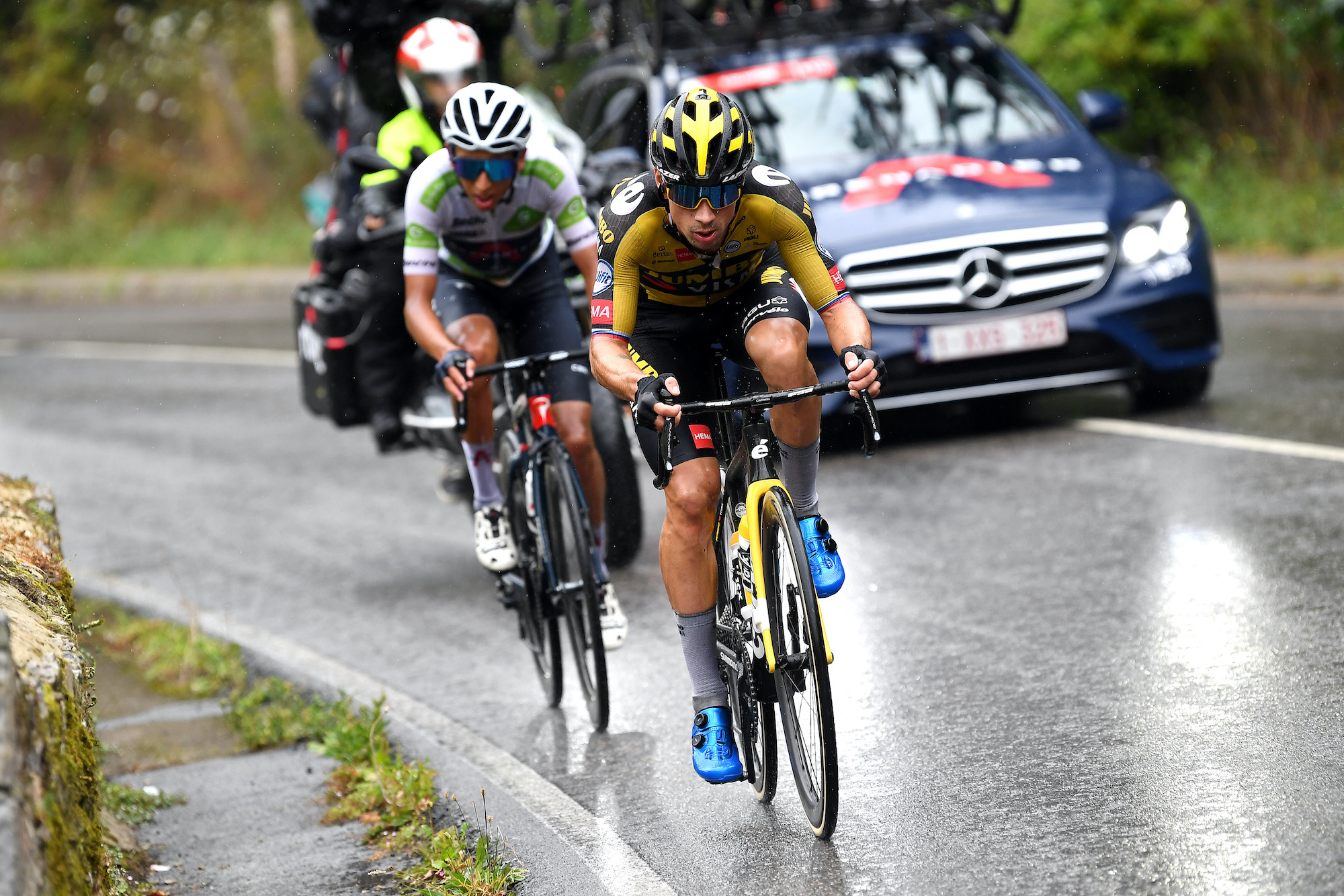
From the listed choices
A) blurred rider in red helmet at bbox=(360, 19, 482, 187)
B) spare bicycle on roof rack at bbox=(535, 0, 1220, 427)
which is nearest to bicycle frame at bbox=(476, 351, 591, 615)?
blurred rider in red helmet at bbox=(360, 19, 482, 187)

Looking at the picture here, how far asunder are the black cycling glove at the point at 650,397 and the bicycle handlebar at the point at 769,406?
0.04 meters

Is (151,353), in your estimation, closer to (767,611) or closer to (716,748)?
(716,748)

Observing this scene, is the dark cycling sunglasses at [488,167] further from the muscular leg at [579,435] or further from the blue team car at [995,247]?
the blue team car at [995,247]

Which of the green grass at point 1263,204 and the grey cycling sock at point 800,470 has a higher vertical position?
the grey cycling sock at point 800,470

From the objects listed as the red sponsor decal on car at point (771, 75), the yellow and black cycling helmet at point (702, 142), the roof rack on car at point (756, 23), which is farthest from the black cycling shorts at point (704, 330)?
the roof rack on car at point (756, 23)

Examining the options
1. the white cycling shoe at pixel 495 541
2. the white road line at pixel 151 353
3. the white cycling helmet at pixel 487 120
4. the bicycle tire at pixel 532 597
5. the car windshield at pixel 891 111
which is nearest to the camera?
the white cycling helmet at pixel 487 120

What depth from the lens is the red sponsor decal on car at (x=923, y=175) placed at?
9141mm

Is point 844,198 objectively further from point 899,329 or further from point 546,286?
point 546,286

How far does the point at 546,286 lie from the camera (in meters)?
6.41

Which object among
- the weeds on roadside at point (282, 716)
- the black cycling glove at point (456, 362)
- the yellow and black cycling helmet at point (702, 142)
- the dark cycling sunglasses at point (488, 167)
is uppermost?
the yellow and black cycling helmet at point (702, 142)

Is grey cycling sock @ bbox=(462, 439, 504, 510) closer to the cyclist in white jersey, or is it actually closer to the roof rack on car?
the cyclist in white jersey

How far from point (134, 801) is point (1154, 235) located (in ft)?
20.0

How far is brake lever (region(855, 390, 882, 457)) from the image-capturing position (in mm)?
4336

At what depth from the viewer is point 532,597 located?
5992 mm
